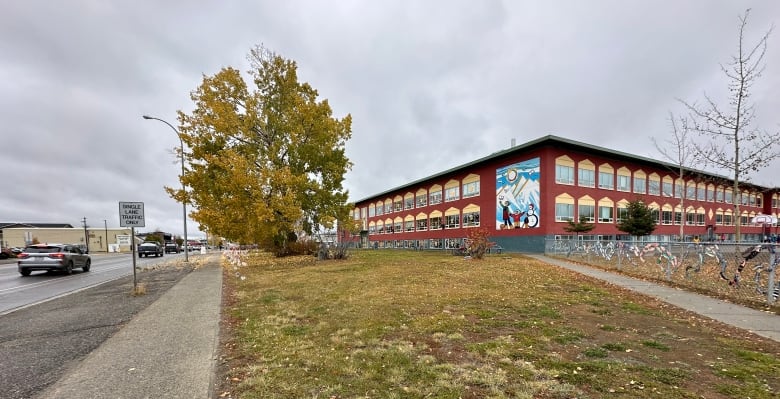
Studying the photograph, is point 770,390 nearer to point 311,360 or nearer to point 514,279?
point 311,360

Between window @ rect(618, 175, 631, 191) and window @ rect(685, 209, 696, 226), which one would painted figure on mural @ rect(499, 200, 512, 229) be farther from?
window @ rect(685, 209, 696, 226)

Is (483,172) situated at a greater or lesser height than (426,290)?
greater

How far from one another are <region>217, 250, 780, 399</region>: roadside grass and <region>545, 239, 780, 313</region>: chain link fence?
2.46 meters

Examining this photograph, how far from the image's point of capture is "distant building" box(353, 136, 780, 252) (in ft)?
106

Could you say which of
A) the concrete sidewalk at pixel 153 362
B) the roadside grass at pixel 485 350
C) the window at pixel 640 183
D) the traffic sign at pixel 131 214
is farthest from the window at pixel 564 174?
the concrete sidewalk at pixel 153 362

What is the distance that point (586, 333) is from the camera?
565cm

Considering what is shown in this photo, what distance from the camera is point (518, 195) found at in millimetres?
34250

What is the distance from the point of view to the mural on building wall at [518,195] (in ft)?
107

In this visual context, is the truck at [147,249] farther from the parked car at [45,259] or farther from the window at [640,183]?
the window at [640,183]

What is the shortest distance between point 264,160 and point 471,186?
84.7ft

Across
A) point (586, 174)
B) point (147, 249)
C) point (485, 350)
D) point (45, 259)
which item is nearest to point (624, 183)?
point (586, 174)

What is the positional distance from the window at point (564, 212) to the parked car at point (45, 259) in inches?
1404

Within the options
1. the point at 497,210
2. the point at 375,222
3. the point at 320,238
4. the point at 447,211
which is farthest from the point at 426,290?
the point at 375,222

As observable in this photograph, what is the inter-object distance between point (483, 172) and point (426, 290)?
31.1 m
